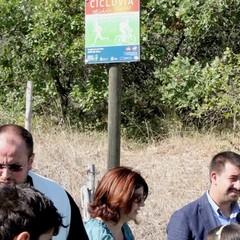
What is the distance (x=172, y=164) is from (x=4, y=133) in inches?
274

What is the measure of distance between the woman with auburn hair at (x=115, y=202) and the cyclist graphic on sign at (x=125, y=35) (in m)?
1.98

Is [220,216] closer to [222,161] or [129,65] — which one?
[222,161]

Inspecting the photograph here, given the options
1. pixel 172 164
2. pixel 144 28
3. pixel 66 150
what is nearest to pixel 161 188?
pixel 172 164

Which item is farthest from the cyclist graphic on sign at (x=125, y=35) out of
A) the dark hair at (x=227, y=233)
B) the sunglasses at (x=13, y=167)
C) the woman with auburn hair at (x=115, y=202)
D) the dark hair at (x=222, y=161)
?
the sunglasses at (x=13, y=167)

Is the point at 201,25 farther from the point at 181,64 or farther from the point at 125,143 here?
the point at 125,143

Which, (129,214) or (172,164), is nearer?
(129,214)

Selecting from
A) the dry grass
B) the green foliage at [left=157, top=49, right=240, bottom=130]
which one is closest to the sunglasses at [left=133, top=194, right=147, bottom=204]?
the dry grass

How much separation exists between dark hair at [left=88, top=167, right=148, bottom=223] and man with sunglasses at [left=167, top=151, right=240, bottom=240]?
31cm

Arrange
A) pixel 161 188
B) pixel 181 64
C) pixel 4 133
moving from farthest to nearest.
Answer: pixel 181 64, pixel 161 188, pixel 4 133

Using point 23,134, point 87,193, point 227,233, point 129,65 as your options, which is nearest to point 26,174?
point 23,134

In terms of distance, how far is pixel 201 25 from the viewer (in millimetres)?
11594

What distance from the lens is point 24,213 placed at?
77.4 inches

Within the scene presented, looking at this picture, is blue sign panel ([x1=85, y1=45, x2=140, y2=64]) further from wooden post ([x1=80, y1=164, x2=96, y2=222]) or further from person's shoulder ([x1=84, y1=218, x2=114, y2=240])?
person's shoulder ([x1=84, y1=218, x2=114, y2=240])

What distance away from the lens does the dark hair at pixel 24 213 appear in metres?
1.92
